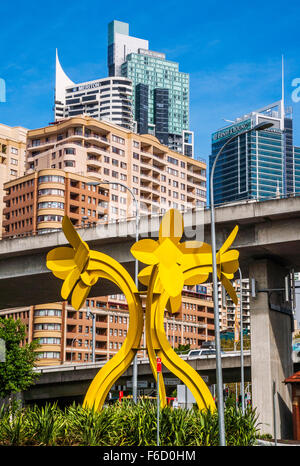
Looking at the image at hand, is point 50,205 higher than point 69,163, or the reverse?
point 69,163

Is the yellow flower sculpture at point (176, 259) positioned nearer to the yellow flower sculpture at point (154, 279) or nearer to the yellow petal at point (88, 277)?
the yellow flower sculpture at point (154, 279)

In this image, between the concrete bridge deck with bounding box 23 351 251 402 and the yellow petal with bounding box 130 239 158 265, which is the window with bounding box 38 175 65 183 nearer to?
the concrete bridge deck with bounding box 23 351 251 402

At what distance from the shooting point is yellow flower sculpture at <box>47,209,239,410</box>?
26.9 metres

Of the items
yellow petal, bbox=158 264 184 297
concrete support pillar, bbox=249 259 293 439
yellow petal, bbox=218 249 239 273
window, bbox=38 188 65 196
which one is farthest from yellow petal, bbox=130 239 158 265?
window, bbox=38 188 65 196

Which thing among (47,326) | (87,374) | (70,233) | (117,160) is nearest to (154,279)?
(70,233)

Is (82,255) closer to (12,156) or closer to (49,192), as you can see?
(49,192)

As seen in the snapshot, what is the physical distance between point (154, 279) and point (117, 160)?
110352mm

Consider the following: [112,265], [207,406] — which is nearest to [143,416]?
[207,406]

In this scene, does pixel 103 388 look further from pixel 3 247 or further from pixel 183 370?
pixel 3 247

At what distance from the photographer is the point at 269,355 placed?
125ft

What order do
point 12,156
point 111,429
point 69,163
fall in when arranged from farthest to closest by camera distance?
1. point 12,156
2. point 69,163
3. point 111,429

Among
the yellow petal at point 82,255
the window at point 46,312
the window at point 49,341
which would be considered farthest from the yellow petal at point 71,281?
the window at point 46,312

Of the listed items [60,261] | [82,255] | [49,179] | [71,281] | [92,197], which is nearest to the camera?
[82,255]

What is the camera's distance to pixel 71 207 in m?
118
